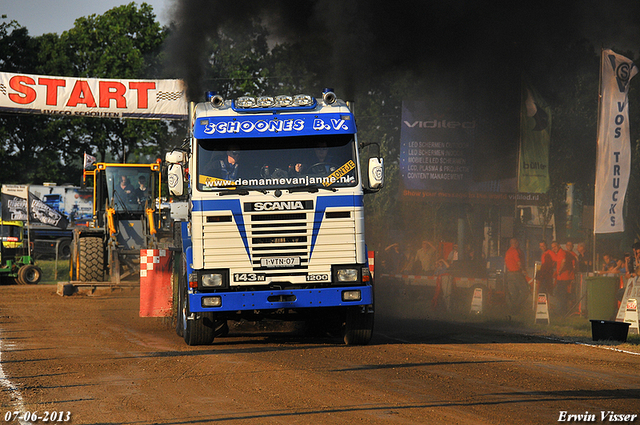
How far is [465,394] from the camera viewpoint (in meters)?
7.29

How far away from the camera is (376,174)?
10.3m

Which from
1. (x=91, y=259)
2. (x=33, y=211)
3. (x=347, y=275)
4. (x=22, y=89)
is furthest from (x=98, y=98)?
(x=33, y=211)

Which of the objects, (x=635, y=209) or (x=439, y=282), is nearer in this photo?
(x=439, y=282)

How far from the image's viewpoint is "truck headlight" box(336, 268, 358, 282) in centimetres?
1015

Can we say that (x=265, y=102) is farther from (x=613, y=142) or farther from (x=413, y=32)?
(x=413, y=32)

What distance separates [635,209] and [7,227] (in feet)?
80.8

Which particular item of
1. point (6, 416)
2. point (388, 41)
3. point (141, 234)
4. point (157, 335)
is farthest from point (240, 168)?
point (141, 234)

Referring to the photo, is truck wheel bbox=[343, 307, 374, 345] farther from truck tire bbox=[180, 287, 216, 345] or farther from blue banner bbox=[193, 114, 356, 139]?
blue banner bbox=[193, 114, 356, 139]

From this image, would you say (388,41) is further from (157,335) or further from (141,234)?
(157,335)

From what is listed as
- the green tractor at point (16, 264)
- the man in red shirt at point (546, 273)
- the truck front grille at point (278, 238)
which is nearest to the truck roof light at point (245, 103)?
the truck front grille at point (278, 238)

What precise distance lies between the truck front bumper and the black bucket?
4.28 meters

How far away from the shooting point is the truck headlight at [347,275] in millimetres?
10148

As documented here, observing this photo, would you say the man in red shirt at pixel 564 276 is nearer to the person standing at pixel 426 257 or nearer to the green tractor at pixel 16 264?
the person standing at pixel 426 257

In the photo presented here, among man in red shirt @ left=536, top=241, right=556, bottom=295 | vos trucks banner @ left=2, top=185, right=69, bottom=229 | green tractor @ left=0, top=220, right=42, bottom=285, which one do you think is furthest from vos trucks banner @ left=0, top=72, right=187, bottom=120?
vos trucks banner @ left=2, top=185, right=69, bottom=229
